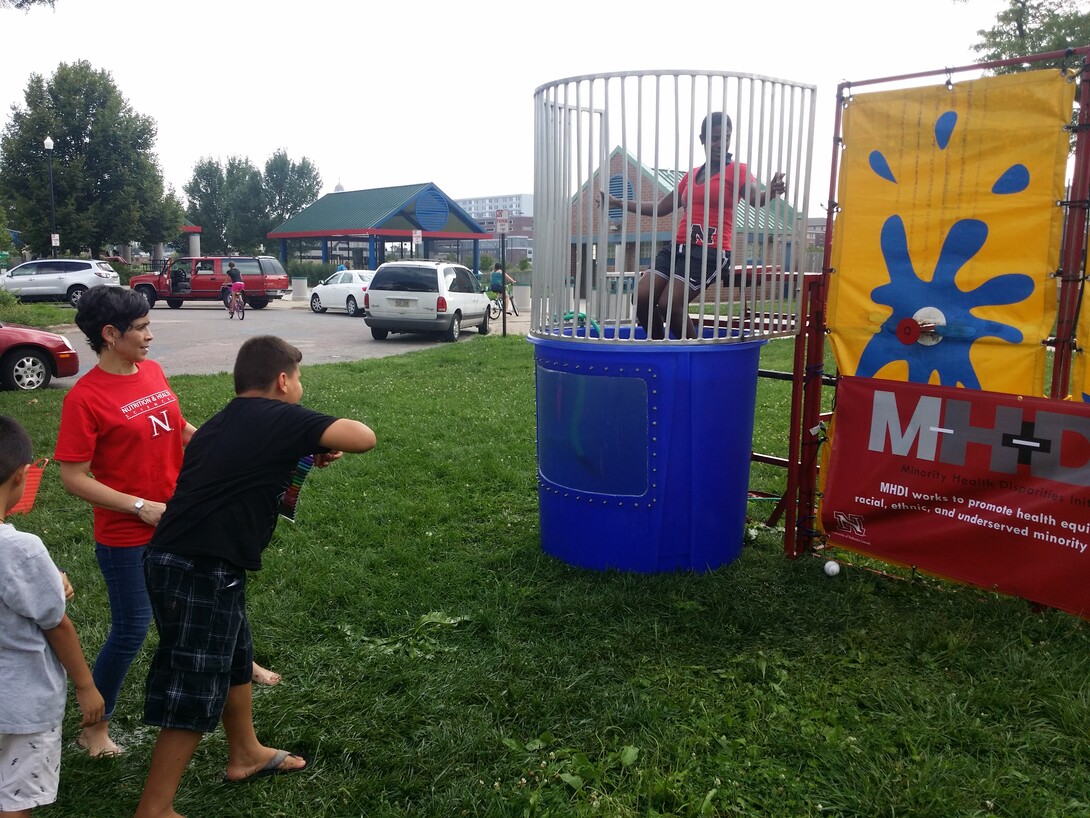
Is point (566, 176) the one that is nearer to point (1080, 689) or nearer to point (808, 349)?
point (808, 349)

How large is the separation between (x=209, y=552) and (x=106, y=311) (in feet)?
3.29

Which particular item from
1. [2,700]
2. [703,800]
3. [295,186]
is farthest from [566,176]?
[295,186]

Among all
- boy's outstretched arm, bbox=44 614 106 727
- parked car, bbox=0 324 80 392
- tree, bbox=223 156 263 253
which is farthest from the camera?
tree, bbox=223 156 263 253

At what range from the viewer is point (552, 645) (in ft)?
12.6

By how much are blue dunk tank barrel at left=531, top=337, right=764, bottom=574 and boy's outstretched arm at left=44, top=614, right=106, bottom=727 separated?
268 centimetres

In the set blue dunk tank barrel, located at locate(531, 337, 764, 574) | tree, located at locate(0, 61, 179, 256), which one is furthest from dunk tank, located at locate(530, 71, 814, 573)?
tree, located at locate(0, 61, 179, 256)

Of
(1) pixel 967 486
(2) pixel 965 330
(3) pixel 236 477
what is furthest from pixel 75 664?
(2) pixel 965 330

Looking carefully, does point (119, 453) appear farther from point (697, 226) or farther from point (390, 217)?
point (390, 217)

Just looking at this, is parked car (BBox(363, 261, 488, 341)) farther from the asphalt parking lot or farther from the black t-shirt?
the black t-shirt

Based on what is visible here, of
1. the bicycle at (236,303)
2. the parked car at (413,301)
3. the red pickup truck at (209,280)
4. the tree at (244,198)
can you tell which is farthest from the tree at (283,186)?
the parked car at (413,301)

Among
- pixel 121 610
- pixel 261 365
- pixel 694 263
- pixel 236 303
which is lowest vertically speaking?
pixel 121 610

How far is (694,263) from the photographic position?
469cm

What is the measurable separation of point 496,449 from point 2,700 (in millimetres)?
5302

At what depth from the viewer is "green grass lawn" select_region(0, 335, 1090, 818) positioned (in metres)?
2.84
